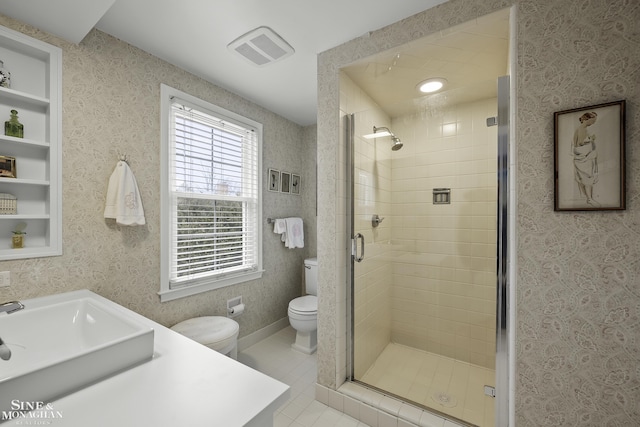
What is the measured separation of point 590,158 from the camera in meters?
1.15

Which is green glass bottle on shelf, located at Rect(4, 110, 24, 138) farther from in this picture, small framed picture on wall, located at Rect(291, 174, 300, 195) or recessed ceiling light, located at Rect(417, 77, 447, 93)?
recessed ceiling light, located at Rect(417, 77, 447, 93)

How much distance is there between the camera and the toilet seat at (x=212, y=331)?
1837 millimetres

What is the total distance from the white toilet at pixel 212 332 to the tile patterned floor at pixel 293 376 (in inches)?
15.6

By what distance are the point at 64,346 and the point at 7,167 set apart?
3.15 ft

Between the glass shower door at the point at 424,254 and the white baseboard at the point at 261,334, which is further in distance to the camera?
the white baseboard at the point at 261,334

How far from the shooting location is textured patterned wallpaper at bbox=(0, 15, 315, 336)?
155 centimetres

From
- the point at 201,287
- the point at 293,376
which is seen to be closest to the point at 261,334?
the point at 293,376

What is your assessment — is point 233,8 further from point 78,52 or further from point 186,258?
point 186,258

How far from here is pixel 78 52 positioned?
5.24 ft

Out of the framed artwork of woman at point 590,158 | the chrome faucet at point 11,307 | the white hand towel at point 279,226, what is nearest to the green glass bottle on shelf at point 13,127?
the chrome faucet at point 11,307

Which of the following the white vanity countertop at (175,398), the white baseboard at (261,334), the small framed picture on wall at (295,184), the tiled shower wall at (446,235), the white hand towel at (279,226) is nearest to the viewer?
the white vanity countertop at (175,398)

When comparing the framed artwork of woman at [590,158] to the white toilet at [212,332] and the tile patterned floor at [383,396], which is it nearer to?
the tile patterned floor at [383,396]

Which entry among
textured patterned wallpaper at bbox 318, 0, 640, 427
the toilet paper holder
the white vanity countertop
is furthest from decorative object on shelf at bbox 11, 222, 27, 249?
textured patterned wallpaper at bbox 318, 0, 640, 427

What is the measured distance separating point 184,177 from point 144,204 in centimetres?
38
